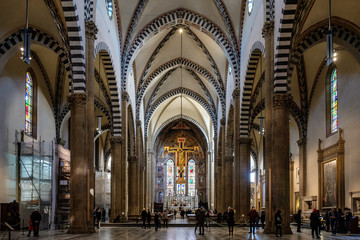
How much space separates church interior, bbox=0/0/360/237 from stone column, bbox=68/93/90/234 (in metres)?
0.04

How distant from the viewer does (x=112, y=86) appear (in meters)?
28.0

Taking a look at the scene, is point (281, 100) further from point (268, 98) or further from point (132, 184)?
point (132, 184)

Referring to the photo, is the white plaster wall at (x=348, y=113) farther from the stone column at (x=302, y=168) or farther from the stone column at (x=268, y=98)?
the stone column at (x=268, y=98)

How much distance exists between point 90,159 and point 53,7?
22.2ft

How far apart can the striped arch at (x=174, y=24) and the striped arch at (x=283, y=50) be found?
10414 millimetres

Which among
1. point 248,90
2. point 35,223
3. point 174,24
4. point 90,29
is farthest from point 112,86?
point 35,223

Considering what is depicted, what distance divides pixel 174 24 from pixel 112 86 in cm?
757

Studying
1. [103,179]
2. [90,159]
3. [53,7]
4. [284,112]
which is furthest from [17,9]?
[103,179]

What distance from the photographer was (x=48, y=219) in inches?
971

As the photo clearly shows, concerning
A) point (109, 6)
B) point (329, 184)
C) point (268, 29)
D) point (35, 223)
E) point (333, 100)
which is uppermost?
point (109, 6)

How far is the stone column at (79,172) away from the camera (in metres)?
18.0

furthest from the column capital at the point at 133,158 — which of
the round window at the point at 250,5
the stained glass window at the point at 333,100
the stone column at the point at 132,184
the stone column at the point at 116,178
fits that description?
the round window at the point at 250,5

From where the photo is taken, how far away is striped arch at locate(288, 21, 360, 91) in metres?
20.7

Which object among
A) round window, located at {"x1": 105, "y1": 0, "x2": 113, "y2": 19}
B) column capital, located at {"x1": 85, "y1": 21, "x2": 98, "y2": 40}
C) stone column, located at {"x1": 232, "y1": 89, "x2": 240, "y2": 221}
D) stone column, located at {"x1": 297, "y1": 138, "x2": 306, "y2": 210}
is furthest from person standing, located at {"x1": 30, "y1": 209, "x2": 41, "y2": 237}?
stone column, located at {"x1": 297, "y1": 138, "x2": 306, "y2": 210}
